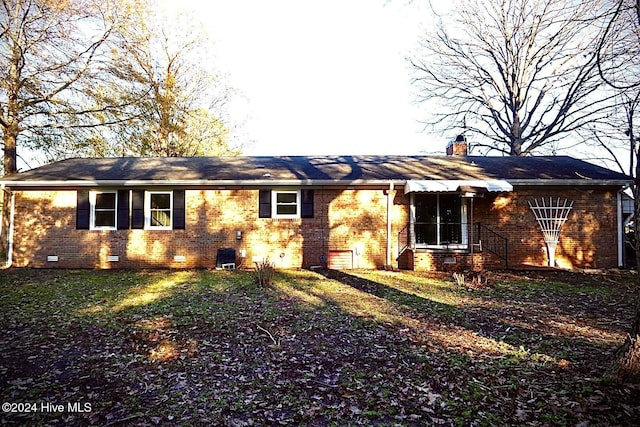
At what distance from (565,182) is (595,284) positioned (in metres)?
3.42

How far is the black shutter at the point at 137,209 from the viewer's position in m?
11.4

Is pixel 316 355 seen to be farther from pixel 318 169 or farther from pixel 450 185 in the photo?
pixel 318 169

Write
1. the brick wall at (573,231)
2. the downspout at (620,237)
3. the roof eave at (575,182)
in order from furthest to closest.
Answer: the brick wall at (573,231) < the downspout at (620,237) < the roof eave at (575,182)

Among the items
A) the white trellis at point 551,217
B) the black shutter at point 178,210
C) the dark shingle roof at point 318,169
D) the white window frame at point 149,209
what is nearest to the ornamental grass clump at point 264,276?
the dark shingle roof at point 318,169

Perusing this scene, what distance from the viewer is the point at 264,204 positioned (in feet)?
37.7

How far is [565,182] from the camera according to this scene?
35.3ft

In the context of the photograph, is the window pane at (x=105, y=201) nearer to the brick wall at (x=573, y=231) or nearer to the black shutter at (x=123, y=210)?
the black shutter at (x=123, y=210)

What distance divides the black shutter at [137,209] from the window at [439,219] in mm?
8993

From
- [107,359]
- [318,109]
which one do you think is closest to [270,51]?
[318,109]

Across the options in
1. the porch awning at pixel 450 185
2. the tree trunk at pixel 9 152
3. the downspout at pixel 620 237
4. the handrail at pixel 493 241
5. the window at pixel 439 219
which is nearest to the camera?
the porch awning at pixel 450 185

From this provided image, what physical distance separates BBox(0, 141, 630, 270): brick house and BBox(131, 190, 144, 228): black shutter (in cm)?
3

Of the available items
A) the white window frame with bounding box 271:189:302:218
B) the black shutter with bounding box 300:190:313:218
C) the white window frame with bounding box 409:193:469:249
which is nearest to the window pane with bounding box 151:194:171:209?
the white window frame with bounding box 271:189:302:218

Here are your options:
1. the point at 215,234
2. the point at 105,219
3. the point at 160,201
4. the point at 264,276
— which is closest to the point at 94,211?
the point at 105,219

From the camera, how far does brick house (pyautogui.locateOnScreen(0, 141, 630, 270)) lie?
11.1 meters
